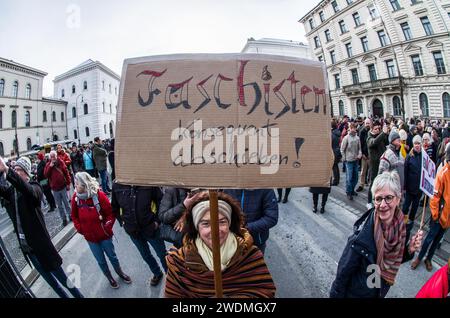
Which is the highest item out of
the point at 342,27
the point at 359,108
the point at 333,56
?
the point at 342,27

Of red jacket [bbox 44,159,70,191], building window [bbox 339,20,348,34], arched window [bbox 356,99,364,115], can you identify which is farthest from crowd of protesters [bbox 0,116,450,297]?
arched window [bbox 356,99,364,115]

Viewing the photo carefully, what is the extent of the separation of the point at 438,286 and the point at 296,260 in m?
2.25

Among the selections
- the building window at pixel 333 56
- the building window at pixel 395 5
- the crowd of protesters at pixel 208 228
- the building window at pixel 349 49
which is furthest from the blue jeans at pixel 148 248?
the building window at pixel 395 5

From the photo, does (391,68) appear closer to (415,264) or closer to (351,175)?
(351,175)

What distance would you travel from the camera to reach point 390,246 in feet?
5.74

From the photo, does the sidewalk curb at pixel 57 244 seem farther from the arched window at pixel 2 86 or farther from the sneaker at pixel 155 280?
the arched window at pixel 2 86

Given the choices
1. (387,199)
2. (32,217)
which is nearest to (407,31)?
(387,199)

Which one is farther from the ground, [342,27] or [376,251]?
[342,27]

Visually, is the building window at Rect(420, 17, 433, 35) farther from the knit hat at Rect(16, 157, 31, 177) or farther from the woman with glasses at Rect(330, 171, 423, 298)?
the knit hat at Rect(16, 157, 31, 177)

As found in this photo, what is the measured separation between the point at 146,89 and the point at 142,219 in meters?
2.20

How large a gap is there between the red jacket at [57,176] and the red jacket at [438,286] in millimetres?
6201

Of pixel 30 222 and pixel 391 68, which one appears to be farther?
pixel 391 68

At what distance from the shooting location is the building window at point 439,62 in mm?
14289

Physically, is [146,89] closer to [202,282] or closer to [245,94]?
[245,94]
